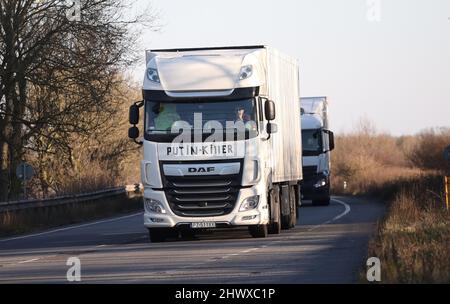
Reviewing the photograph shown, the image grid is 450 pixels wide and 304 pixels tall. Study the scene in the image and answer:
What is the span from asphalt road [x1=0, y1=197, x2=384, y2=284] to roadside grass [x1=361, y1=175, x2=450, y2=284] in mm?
513

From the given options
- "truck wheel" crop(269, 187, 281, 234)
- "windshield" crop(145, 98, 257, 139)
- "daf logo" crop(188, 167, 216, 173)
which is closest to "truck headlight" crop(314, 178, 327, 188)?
"truck wheel" crop(269, 187, 281, 234)

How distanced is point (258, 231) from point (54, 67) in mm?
18952

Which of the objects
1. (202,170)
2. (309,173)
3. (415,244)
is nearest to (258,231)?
(202,170)

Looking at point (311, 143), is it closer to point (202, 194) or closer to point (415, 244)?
point (202, 194)

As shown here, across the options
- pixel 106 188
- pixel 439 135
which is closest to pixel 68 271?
pixel 106 188

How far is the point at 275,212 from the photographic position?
24578 mm

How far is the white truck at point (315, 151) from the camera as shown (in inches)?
1721

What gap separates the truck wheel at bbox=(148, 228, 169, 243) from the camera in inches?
921

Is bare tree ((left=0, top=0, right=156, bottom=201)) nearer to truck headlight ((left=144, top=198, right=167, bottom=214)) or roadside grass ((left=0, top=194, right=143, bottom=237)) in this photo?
roadside grass ((left=0, top=194, right=143, bottom=237))

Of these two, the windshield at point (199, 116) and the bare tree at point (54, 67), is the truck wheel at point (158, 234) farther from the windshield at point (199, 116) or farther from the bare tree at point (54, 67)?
the bare tree at point (54, 67)

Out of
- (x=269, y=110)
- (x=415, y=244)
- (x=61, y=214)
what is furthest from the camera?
(x=61, y=214)

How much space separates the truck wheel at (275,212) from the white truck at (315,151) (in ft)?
59.5

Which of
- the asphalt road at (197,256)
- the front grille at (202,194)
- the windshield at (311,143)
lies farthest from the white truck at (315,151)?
the front grille at (202,194)

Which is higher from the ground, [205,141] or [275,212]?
[205,141]
